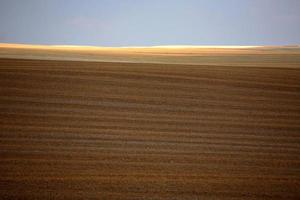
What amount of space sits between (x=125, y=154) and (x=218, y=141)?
0.67 feet

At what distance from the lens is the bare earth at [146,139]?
2.16ft

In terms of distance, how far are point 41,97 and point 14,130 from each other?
0.30 meters

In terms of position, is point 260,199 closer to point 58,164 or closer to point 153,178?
point 153,178

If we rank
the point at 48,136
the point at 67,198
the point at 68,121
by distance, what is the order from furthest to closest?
the point at 68,121, the point at 48,136, the point at 67,198

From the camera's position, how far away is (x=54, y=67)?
1.79 metres

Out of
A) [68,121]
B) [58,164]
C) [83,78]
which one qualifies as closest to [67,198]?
[58,164]

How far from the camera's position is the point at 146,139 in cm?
88

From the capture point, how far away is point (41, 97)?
47.1 inches

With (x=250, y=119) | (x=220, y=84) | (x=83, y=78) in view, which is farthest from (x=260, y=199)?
(x=83, y=78)

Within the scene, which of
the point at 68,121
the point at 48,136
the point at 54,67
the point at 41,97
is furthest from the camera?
the point at 54,67

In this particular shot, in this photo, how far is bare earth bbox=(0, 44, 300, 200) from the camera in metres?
0.66

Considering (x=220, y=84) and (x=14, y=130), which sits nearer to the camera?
(x=14, y=130)

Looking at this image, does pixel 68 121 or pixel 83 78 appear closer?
pixel 68 121

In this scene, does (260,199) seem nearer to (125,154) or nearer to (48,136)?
(125,154)
